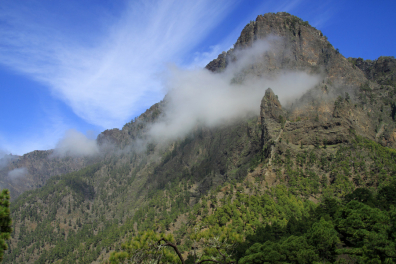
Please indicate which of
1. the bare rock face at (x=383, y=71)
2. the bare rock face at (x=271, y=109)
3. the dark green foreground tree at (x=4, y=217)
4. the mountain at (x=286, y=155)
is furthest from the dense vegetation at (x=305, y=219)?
the bare rock face at (x=383, y=71)

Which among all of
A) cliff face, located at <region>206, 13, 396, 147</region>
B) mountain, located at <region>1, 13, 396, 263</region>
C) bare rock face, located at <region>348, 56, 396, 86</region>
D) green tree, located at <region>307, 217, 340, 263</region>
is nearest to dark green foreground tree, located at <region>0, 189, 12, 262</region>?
mountain, located at <region>1, 13, 396, 263</region>

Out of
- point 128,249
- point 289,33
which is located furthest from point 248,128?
Result: point 128,249

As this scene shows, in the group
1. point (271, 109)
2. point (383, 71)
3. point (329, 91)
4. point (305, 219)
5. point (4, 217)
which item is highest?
point (383, 71)

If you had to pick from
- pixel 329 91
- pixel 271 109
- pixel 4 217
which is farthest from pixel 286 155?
pixel 4 217

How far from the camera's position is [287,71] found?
18688 cm

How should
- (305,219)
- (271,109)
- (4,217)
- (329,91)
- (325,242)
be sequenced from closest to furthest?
1. (4,217)
2. (325,242)
3. (305,219)
4. (271,109)
5. (329,91)

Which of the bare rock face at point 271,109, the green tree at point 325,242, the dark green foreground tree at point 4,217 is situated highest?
the bare rock face at point 271,109

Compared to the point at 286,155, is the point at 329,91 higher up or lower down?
higher up

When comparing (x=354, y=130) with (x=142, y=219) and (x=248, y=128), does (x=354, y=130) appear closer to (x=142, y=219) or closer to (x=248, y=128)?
(x=248, y=128)

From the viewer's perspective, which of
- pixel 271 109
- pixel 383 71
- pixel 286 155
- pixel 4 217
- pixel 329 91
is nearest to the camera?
pixel 4 217

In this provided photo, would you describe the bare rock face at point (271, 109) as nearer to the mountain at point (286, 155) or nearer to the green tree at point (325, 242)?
the mountain at point (286, 155)

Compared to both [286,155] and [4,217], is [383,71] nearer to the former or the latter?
[286,155]

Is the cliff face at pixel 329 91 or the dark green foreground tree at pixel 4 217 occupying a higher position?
the cliff face at pixel 329 91

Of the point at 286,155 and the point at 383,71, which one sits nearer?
the point at 286,155
